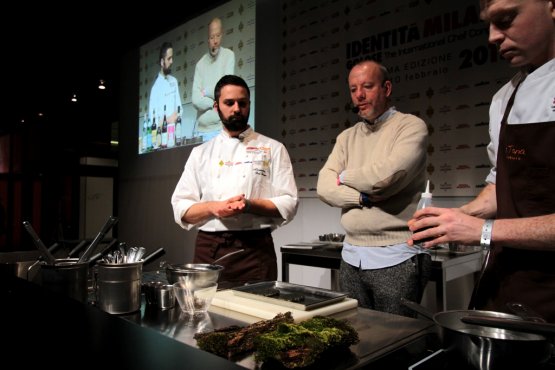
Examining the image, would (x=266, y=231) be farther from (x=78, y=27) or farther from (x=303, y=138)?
(x=78, y=27)

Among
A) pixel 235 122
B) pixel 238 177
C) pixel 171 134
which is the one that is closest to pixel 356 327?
pixel 238 177

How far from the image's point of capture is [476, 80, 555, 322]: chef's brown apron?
1.08m

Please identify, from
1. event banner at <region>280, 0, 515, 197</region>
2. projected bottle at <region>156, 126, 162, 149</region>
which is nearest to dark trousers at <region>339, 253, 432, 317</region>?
event banner at <region>280, 0, 515, 197</region>

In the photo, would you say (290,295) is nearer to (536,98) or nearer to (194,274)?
(194,274)

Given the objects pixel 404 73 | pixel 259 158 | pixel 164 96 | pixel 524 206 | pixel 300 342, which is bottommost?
pixel 300 342

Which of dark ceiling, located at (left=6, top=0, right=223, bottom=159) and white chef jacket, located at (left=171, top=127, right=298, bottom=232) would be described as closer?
white chef jacket, located at (left=171, top=127, right=298, bottom=232)

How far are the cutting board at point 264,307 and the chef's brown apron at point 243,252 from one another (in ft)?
2.57

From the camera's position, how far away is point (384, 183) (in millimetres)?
1852

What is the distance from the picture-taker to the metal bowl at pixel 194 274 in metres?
1.16

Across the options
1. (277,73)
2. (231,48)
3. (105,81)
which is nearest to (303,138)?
(277,73)

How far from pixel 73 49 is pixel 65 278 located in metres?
4.92

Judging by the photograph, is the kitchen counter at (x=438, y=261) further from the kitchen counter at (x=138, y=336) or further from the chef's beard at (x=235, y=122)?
the kitchen counter at (x=138, y=336)

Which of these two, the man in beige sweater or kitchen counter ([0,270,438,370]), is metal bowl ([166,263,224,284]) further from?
the man in beige sweater

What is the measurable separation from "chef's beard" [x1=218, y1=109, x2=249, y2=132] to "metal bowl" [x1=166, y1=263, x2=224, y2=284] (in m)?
1.10
